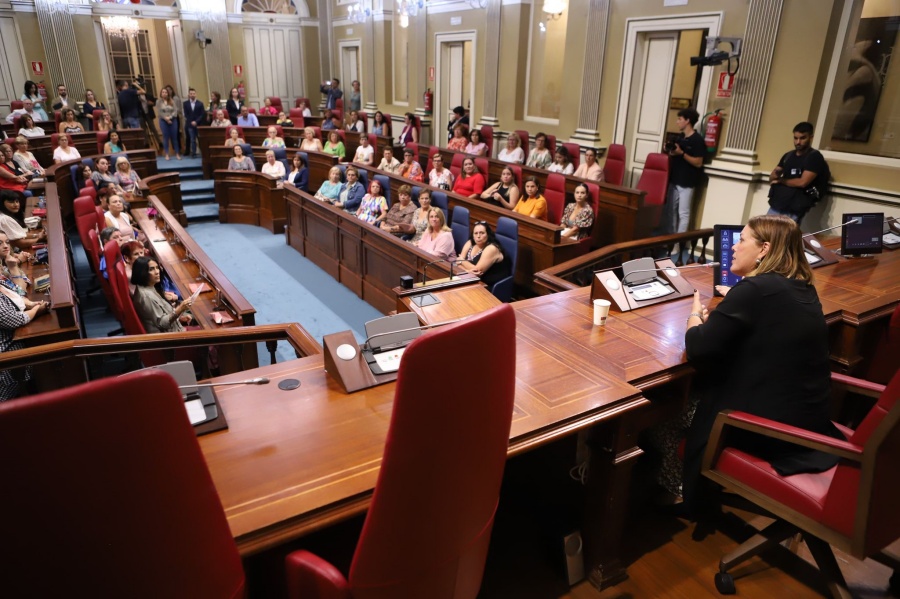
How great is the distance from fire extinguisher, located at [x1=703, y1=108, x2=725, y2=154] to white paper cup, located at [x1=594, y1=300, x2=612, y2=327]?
4.75 metres

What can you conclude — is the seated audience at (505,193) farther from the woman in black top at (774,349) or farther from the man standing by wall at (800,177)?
the woman in black top at (774,349)

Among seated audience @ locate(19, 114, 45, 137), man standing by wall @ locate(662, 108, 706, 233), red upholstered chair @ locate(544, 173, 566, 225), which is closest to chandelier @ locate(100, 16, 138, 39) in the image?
seated audience @ locate(19, 114, 45, 137)

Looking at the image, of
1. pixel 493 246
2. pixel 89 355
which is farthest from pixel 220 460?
pixel 493 246

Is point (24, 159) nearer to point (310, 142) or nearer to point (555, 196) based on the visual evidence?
point (310, 142)

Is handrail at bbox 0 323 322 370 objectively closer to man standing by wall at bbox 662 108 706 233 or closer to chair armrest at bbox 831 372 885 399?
chair armrest at bbox 831 372 885 399

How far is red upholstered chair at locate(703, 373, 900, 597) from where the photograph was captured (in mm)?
1648

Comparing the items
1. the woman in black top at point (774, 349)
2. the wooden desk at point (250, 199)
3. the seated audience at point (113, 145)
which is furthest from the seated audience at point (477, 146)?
the woman in black top at point (774, 349)

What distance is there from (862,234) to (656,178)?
3.05 m

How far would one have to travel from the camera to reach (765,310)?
1891 millimetres

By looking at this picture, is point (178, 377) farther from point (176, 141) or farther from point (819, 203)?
point (176, 141)

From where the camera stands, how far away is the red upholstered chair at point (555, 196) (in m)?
5.80

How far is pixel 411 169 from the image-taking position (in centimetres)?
769

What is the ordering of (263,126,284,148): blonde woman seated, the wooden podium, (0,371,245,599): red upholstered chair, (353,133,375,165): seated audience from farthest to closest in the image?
(263,126,284,148): blonde woman seated → (353,133,375,165): seated audience → the wooden podium → (0,371,245,599): red upholstered chair

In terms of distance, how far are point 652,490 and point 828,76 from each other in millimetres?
4861
